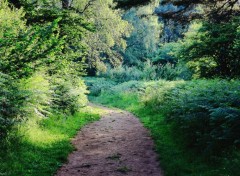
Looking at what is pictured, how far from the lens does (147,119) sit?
15539 mm

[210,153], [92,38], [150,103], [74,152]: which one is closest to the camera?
[210,153]

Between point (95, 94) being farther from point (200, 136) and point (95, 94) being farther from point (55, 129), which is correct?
point (200, 136)

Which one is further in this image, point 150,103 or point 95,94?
point 95,94

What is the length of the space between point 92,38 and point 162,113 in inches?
565

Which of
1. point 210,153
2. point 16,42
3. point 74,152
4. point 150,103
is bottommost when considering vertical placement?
point 150,103

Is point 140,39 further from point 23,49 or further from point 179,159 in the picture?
point 23,49

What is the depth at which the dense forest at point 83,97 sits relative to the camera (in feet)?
24.8

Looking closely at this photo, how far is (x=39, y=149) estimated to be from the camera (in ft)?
29.9

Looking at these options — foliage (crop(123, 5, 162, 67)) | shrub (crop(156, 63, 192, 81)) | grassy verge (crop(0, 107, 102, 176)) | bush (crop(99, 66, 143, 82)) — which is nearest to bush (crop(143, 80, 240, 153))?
grassy verge (crop(0, 107, 102, 176))

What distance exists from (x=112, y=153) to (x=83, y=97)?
8.22 m

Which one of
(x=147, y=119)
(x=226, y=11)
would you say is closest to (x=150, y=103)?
(x=147, y=119)

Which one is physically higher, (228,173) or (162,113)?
(228,173)

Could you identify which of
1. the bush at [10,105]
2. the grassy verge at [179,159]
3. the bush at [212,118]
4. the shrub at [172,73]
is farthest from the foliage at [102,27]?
the bush at [212,118]

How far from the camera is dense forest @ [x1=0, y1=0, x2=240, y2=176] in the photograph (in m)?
7.57
